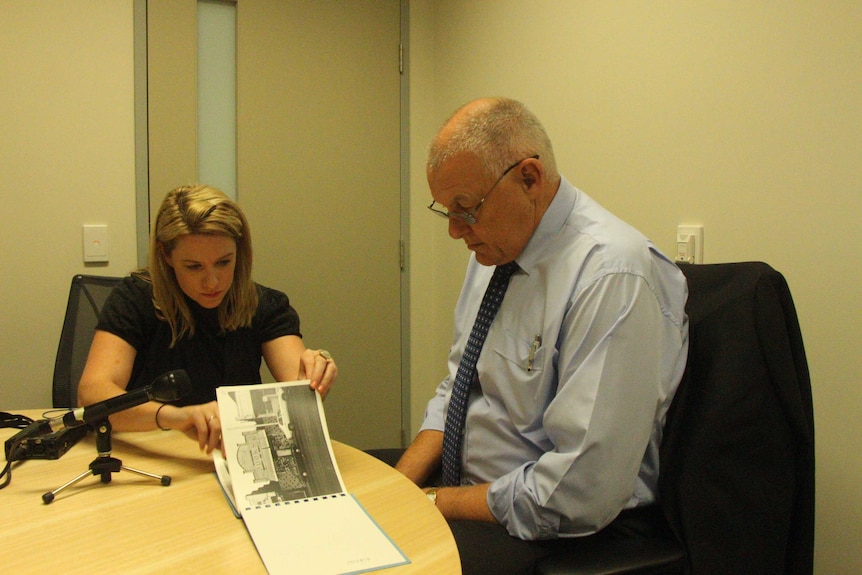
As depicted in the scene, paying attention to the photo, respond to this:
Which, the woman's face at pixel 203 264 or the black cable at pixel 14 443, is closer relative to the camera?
the black cable at pixel 14 443

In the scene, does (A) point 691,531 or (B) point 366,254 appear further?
(B) point 366,254

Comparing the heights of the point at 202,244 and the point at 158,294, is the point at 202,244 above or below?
above

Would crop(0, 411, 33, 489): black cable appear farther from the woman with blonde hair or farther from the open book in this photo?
the open book

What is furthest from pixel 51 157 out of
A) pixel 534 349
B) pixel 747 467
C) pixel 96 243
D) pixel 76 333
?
pixel 747 467

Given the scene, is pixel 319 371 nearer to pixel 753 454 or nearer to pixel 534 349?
pixel 534 349

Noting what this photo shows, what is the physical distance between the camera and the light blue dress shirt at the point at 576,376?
1.22m

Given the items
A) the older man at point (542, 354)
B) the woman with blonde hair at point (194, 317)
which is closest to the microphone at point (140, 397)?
the woman with blonde hair at point (194, 317)

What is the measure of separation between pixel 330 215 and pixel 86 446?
1712mm

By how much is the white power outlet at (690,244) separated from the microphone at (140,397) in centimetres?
138

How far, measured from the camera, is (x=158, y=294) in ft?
5.64

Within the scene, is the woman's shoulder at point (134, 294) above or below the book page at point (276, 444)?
above

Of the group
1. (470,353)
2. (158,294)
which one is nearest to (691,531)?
(470,353)

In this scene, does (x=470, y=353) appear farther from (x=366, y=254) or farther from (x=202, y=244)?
(x=366, y=254)

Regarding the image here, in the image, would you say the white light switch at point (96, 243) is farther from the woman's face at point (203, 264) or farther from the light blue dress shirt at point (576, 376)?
the light blue dress shirt at point (576, 376)
